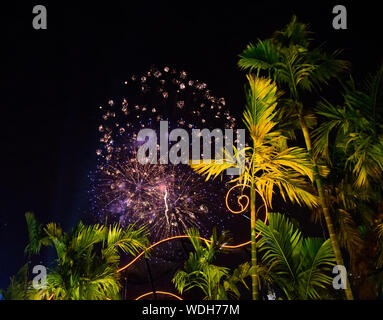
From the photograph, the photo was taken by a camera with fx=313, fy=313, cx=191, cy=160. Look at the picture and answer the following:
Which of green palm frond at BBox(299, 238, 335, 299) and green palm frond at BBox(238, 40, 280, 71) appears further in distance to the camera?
green palm frond at BBox(238, 40, 280, 71)

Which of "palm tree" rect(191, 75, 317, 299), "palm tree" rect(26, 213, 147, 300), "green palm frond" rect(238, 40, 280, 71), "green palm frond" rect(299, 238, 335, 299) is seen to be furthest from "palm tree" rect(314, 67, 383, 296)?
"palm tree" rect(26, 213, 147, 300)

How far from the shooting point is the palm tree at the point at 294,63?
13.2 feet

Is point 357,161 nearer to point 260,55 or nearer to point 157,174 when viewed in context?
point 260,55

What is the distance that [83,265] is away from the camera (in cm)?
368

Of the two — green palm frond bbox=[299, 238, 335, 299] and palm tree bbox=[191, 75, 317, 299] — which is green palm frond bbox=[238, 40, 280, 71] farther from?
green palm frond bbox=[299, 238, 335, 299]

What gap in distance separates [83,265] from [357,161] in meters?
3.65

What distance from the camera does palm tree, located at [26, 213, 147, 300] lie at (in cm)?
356

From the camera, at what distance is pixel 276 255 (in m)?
3.41

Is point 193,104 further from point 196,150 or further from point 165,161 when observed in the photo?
point 165,161

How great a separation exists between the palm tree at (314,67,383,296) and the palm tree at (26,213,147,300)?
122 inches

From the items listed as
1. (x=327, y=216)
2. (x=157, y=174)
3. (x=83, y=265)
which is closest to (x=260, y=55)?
(x=327, y=216)

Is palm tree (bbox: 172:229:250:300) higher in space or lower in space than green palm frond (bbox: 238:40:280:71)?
lower

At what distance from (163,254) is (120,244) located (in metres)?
2.75
